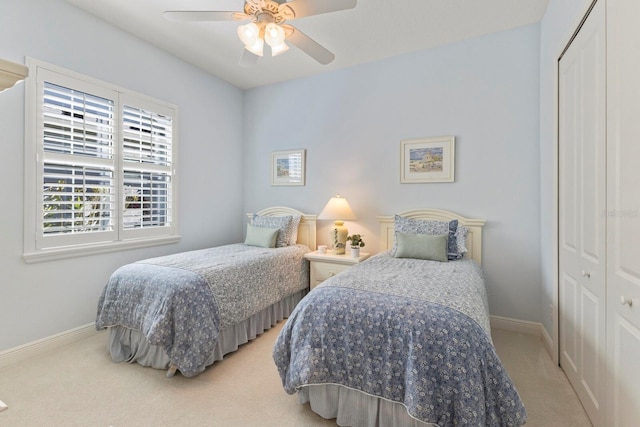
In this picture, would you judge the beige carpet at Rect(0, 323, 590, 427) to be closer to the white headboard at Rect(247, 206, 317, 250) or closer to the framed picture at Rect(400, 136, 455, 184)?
the white headboard at Rect(247, 206, 317, 250)

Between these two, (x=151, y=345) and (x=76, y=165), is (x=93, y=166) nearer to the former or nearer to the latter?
(x=76, y=165)

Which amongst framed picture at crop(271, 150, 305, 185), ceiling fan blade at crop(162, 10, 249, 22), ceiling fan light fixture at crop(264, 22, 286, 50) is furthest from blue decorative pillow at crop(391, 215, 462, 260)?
ceiling fan blade at crop(162, 10, 249, 22)

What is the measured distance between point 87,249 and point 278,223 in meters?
1.91

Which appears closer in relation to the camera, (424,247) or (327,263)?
(424,247)

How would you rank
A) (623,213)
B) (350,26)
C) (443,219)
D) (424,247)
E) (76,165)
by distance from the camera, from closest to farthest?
(623,213) → (76,165) → (424,247) → (350,26) → (443,219)

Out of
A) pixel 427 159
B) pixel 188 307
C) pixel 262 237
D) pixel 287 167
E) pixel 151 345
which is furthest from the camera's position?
pixel 287 167

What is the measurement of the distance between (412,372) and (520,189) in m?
2.33

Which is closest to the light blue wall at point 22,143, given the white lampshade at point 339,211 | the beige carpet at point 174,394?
the beige carpet at point 174,394

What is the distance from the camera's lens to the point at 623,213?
1396 millimetres

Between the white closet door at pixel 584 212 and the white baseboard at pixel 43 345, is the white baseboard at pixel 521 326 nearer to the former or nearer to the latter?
the white closet door at pixel 584 212

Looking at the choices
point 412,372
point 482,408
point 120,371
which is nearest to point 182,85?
point 120,371

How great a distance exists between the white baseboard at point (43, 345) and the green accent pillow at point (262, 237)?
5.62 ft

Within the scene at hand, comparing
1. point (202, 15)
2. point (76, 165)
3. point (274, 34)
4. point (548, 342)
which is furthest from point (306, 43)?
point (548, 342)

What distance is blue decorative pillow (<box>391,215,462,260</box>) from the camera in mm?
2855
